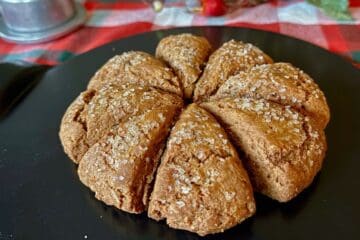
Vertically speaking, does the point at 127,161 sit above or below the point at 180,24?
above

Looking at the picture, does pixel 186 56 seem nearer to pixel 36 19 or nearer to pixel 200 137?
pixel 200 137

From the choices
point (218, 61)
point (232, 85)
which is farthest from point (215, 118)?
point (218, 61)

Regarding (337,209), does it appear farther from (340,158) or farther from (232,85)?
(232,85)

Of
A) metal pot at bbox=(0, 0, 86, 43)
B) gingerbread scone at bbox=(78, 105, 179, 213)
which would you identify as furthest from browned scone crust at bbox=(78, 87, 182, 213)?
metal pot at bbox=(0, 0, 86, 43)

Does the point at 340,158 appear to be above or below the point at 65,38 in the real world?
above

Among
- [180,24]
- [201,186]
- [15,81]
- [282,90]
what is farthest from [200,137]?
[180,24]

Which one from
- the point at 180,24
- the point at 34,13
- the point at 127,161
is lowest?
the point at 180,24

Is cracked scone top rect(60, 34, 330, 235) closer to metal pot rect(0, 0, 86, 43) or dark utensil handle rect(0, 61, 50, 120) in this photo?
dark utensil handle rect(0, 61, 50, 120)
